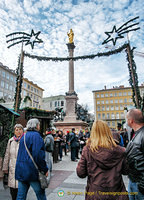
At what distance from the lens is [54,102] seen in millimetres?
67500

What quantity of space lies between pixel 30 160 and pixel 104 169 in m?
1.37

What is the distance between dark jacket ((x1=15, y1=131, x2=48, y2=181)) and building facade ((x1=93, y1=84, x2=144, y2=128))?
213ft

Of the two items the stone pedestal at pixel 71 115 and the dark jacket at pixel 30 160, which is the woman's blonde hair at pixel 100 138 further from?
the stone pedestal at pixel 71 115

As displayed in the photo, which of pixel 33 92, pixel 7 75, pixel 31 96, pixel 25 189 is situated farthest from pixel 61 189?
pixel 33 92

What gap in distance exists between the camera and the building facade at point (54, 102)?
64675mm

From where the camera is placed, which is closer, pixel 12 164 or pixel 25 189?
pixel 25 189

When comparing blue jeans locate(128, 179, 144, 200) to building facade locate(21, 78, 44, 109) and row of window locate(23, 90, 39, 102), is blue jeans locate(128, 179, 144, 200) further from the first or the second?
row of window locate(23, 90, 39, 102)

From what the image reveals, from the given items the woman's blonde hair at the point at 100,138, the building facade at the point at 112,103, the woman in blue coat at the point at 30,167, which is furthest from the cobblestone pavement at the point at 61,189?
the building facade at the point at 112,103

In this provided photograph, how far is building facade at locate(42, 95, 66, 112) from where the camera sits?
64675 mm

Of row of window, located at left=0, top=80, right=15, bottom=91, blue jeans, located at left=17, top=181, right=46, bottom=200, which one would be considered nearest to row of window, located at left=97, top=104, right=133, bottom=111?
row of window, located at left=0, top=80, right=15, bottom=91

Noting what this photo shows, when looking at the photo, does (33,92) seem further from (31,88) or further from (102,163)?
(102,163)

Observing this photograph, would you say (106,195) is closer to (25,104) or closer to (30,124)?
(30,124)

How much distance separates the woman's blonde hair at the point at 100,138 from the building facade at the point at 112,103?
2575 inches

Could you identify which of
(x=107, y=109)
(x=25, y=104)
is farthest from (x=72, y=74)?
(x=107, y=109)
